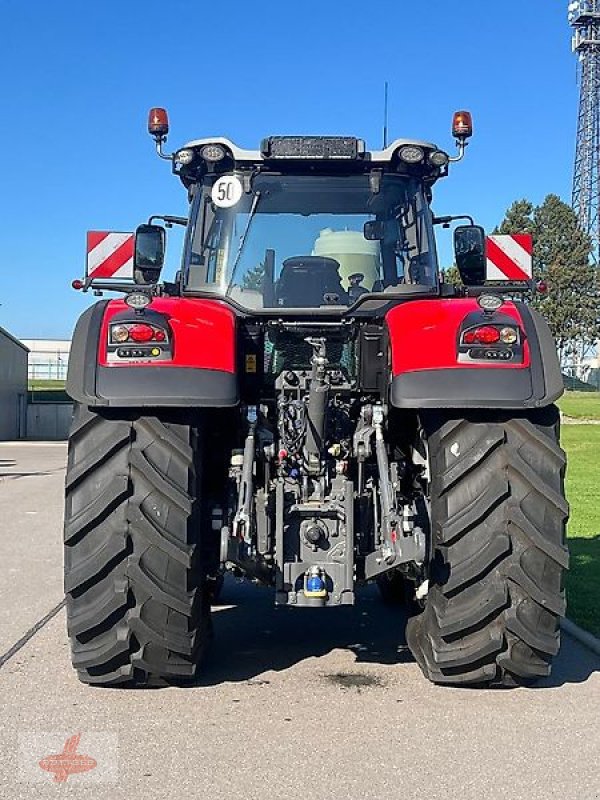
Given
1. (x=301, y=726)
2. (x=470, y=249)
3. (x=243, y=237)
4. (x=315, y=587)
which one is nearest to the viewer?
(x=301, y=726)

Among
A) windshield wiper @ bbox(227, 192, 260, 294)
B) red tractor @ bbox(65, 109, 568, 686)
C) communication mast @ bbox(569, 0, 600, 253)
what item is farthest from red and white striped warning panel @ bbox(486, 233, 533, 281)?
communication mast @ bbox(569, 0, 600, 253)

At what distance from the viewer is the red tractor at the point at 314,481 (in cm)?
471

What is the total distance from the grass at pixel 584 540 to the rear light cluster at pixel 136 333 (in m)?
3.49

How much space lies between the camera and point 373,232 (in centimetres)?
593

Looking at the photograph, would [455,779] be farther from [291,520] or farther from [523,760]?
[291,520]

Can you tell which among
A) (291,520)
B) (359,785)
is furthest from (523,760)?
(291,520)

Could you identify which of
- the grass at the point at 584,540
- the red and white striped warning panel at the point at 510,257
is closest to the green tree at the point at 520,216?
the grass at the point at 584,540

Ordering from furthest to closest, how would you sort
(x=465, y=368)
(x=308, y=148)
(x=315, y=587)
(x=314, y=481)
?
(x=308, y=148) → (x=314, y=481) → (x=315, y=587) → (x=465, y=368)

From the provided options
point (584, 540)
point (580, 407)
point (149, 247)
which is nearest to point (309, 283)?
point (149, 247)

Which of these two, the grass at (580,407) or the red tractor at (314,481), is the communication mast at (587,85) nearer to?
the grass at (580,407)

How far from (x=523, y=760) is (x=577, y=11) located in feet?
210

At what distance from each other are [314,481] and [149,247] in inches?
76.4

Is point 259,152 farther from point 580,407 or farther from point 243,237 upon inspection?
point 580,407

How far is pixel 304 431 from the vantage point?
5.11 meters
